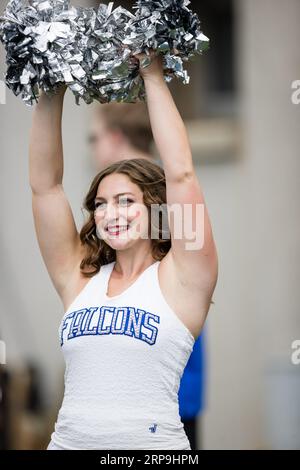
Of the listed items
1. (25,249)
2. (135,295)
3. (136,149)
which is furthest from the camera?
(25,249)

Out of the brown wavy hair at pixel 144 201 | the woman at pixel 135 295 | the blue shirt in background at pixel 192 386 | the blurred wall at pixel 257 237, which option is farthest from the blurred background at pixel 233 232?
the woman at pixel 135 295

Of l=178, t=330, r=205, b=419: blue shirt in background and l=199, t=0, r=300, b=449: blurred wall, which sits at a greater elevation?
l=199, t=0, r=300, b=449: blurred wall

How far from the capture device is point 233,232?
5.38 m

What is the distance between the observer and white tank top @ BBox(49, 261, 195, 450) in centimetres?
249

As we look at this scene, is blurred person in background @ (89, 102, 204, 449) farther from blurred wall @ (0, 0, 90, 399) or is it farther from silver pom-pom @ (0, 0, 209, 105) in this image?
blurred wall @ (0, 0, 90, 399)

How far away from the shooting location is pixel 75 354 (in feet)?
8.38

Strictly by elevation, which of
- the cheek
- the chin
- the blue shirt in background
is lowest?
the blue shirt in background

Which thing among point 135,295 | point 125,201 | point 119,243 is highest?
point 125,201

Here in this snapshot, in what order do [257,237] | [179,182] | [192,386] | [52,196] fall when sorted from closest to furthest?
[179,182] → [52,196] → [192,386] → [257,237]

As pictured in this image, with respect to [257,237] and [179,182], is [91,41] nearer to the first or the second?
[179,182]

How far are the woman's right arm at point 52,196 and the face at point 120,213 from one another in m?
0.12

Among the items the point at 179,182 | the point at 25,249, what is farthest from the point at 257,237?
the point at 179,182

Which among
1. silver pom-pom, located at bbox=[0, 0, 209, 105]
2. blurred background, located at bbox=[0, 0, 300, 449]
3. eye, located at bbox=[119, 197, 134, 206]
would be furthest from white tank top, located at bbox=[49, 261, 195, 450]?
blurred background, located at bbox=[0, 0, 300, 449]

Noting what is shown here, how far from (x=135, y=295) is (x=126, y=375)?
0.67 feet
